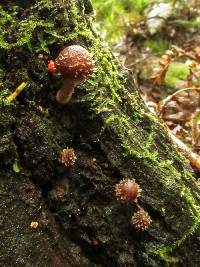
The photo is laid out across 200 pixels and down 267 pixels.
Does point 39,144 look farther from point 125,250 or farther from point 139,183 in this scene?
point 125,250

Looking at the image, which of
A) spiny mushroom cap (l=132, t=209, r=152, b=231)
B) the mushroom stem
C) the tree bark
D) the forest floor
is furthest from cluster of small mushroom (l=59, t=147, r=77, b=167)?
the forest floor

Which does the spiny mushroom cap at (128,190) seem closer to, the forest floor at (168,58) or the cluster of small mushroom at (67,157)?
the cluster of small mushroom at (67,157)

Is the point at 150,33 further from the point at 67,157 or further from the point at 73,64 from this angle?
the point at 67,157

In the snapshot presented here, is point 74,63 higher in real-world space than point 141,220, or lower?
higher

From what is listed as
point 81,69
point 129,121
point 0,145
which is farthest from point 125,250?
point 81,69

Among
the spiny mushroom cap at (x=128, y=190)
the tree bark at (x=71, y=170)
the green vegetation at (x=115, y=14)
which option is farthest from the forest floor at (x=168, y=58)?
the spiny mushroom cap at (x=128, y=190)

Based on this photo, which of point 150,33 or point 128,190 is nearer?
point 128,190

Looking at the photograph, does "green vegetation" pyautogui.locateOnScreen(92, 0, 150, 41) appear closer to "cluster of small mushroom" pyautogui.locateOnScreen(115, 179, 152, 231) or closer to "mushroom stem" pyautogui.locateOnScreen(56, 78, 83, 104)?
"mushroom stem" pyautogui.locateOnScreen(56, 78, 83, 104)

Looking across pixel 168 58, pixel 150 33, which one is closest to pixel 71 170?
pixel 168 58
